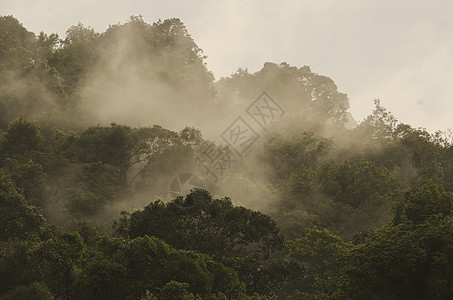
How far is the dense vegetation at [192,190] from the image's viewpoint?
675 inches

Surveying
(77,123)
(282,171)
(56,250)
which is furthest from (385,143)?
(56,250)

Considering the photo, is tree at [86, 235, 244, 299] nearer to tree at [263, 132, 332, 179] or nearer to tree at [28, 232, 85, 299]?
tree at [28, 232, 85, 299]

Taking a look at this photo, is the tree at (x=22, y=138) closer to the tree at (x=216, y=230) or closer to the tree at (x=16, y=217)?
the tree at (x=16, y=217)

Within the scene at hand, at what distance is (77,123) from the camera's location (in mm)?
41875

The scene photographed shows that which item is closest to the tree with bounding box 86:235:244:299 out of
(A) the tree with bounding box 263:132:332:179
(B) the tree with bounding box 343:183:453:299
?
(B) the tree with bounding box 343:183:453:299

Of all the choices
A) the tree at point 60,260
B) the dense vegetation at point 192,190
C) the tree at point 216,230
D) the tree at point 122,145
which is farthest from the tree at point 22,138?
the tree at point 60,260

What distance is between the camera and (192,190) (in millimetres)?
23344

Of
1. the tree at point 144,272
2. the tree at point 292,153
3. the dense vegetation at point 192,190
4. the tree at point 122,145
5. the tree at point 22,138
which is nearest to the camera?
the tree at point 144,272

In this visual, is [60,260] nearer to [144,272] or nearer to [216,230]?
[144,272]

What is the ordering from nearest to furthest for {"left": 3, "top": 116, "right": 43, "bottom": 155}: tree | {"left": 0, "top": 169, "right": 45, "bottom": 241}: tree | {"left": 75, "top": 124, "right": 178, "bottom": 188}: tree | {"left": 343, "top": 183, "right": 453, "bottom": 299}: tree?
{"left": 343, "top": 183, "right": 453, "bottom": 299}: tree → {"left": 0, "top": 169, "right": 45, "bottom": 241}: tree → {"left": 3, "top": 116, "right": 43, "bottom": 155}: tree → {"left": 75, "top": 124, "right": 178, "bottom": 188}: tree

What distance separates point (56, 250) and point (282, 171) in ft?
95.8

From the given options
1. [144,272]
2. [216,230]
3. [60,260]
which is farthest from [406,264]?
[60,260]

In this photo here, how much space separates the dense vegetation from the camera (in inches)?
675

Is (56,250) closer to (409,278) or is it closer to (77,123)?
(409,278)
